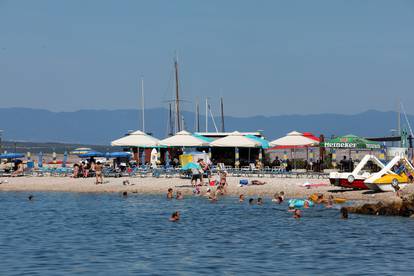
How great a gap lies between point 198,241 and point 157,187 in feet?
54.1

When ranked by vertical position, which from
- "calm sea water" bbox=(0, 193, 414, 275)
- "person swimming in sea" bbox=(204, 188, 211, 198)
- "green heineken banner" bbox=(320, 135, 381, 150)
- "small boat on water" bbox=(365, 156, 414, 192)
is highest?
"green heineken banner" bbox=(320, 135, 381, 150)

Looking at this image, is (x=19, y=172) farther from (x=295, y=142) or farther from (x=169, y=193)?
(x=295, y=142)

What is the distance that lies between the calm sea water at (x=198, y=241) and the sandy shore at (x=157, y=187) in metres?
2.79

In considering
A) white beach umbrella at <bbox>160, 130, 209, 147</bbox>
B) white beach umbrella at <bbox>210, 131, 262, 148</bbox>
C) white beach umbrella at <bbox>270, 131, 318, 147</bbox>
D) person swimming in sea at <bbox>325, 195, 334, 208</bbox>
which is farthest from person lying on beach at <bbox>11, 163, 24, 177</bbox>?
person swimming in sea at <bbox>325, 195, 334, 208</bbox>

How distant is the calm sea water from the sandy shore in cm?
279

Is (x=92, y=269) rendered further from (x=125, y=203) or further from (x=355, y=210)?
(x=125, y=203)

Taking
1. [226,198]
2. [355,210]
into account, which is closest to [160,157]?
[226,198]

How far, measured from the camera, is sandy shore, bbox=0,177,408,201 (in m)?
35.3

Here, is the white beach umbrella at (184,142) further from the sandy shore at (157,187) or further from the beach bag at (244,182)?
the beach bag at (244,182)

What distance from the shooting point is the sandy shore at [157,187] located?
35344 mm

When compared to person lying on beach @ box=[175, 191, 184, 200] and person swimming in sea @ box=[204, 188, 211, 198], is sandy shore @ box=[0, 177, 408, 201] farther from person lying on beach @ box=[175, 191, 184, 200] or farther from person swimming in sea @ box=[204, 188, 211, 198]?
person lying on beach @ box=[175, 191, 184, 200]

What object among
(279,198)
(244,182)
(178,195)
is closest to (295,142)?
(244,182)

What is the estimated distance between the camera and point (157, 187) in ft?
130

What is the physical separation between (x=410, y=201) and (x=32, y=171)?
24.5 m
